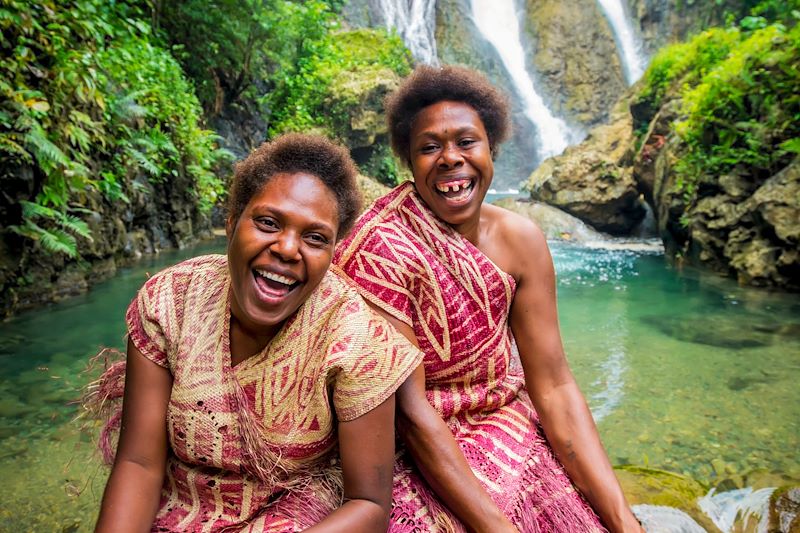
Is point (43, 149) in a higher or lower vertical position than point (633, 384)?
higher

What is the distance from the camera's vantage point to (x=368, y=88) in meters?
11.4

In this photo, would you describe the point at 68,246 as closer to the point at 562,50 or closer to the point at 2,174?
the point at 2,174

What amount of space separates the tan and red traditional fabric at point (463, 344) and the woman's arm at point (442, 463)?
0.08m

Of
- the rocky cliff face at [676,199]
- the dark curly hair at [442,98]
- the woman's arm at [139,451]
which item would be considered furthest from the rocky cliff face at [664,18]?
the woman's arm at [139,451]

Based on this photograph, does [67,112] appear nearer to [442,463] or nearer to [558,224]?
[442,463]

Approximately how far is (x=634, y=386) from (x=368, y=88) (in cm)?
874

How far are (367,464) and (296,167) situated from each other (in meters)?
0.79

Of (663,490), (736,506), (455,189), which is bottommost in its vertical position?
(736,506)

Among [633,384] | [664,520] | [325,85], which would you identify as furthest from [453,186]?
[325,85]

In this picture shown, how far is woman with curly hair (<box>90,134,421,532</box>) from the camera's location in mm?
1434

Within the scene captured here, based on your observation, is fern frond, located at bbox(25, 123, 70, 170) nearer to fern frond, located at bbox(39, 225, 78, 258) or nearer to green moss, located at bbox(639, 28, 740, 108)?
fern frond, located at bbox(39, 225, 78, 258)

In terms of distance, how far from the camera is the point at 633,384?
4.25m

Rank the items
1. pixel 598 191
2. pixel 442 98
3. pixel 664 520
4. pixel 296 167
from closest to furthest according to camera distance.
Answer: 1. pixel 296 167
2. pixel 442 98
3. pixel 664 520
4. pixel 598 191

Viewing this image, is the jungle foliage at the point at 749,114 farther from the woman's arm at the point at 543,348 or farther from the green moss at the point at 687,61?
the woman's arm at the point at 543,348
